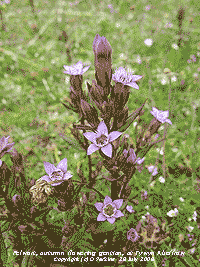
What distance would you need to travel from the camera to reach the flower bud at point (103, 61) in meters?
1.21

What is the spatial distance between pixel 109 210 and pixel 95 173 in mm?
563

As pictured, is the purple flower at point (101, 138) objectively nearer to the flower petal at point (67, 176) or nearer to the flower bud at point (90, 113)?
the flower bud at point (90, 113)

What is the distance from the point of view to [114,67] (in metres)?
3.63

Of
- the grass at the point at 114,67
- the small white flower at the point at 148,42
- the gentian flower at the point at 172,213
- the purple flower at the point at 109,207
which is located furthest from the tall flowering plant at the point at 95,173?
the small white flower at the point at 148,42

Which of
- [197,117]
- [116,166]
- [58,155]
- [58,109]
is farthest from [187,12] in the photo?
[116,166]

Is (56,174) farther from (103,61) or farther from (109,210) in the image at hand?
(103,61)

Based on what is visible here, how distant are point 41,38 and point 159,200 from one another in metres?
3.72

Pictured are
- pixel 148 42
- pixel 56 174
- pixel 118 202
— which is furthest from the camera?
pixel 148 42

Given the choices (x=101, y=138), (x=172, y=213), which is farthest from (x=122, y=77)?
(x=172, y=213)

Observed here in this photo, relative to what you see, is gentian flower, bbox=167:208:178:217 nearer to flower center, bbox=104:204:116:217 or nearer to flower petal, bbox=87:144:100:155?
flower center, bbox=104:204:116:217

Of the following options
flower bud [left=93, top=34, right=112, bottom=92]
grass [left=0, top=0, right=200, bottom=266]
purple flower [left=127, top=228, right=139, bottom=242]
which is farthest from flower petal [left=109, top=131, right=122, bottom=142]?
grass [left=0, top=0, right=200, bottom=266]

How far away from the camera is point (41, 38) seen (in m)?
4.29

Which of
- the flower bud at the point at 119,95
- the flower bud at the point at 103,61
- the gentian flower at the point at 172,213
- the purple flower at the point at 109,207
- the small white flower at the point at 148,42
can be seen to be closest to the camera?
the flower bud at the point at 103,61

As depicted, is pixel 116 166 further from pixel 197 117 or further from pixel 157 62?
pixel 157 62
